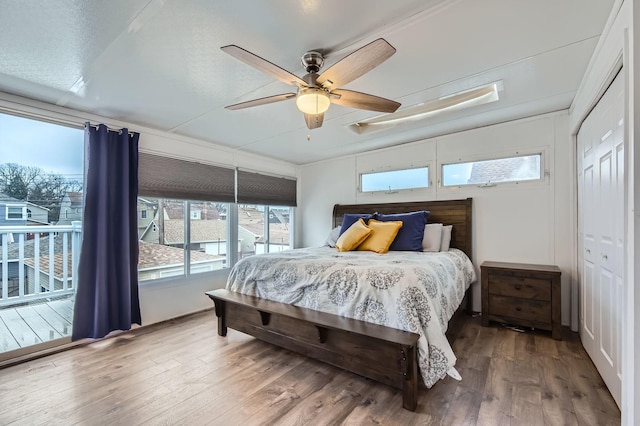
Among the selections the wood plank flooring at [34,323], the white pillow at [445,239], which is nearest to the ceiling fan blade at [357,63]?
the white pillow at [445,239]

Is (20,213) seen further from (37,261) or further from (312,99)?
(312,99)

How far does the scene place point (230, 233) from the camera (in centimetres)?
409

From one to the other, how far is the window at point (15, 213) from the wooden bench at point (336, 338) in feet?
6.11

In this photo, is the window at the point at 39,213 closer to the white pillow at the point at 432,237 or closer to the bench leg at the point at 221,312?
the bench leg at the point at 221,312

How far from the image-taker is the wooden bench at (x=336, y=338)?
1727 mm

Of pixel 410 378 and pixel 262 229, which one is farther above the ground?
pixel 262 229

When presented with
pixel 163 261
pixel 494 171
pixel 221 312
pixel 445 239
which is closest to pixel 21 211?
pixel 163 261

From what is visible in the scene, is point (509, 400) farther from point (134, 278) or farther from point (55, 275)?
point (55, 275)

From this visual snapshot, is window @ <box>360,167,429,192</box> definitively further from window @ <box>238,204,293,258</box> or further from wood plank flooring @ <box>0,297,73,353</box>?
wood plank flooring @ <box>0,297,73,353</box>

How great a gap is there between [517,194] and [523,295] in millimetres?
1134

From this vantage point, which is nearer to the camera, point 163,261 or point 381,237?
point 381,237

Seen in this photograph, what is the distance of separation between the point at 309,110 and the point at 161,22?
948 mm

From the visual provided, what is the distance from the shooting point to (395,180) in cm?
417

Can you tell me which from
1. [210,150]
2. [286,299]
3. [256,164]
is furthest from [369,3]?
[256,164]
